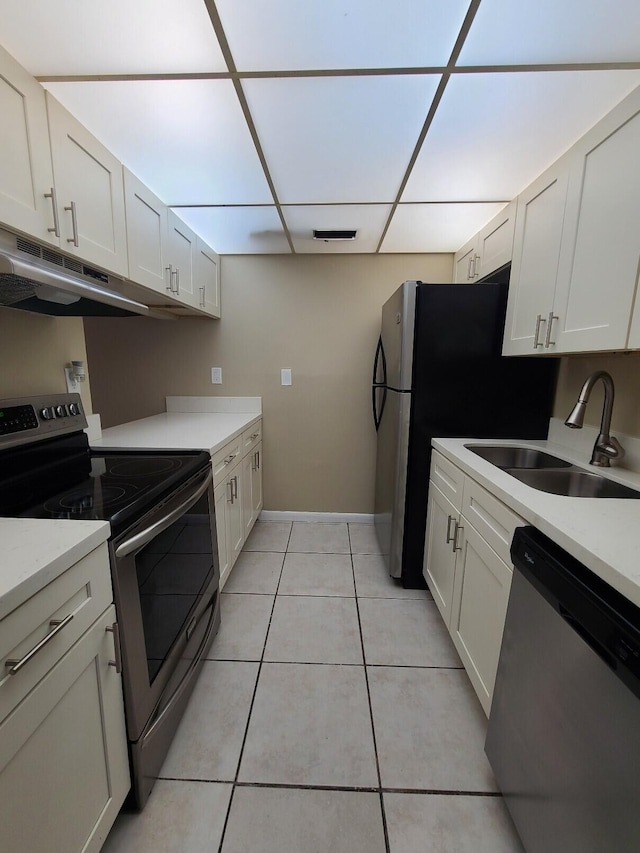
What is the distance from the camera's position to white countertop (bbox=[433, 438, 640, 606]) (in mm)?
706

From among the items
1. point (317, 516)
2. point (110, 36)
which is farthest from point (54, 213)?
point (317, 516)

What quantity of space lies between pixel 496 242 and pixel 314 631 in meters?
2.28

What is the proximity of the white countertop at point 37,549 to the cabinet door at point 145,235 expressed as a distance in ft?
3.72

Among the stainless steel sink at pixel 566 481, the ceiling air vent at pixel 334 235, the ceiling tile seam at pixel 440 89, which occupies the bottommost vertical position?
the stainless steel sink at pixel 566 481

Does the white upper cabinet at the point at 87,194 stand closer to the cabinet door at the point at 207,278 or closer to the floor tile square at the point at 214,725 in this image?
the cabinet door at the point at 207,278

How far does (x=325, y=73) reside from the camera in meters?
1.06

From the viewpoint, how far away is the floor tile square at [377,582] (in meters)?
2.06

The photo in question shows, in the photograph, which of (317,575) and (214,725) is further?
(317,575)

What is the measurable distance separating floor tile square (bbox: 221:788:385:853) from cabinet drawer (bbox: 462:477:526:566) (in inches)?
34.1

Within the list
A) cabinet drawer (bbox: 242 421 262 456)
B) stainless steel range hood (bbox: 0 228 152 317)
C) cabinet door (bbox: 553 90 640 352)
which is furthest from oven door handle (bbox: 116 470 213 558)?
cabinet door (bbox: 553 90 640 352)

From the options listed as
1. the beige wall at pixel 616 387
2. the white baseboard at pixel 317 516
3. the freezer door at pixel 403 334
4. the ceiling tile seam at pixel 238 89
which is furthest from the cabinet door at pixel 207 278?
the beige wall at pixel 616 387

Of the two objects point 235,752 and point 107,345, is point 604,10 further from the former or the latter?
point 107,345

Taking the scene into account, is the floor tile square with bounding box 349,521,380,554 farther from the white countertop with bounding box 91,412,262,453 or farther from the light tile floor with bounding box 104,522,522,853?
the white countertop with bounding box 91,412,262,453

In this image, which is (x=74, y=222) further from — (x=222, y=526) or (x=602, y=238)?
(x=602, y=238)
